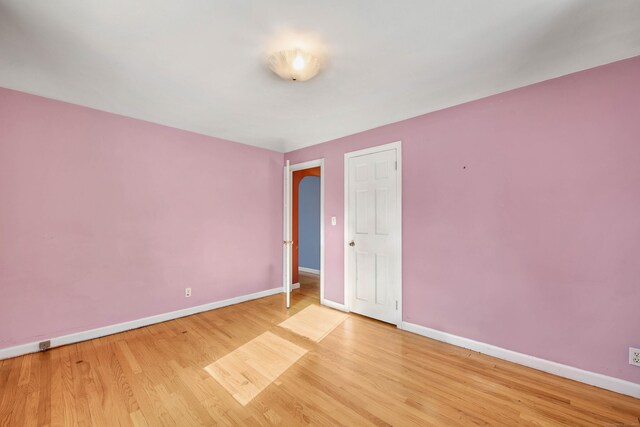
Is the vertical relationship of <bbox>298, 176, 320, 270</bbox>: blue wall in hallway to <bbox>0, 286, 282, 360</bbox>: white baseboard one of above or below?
above

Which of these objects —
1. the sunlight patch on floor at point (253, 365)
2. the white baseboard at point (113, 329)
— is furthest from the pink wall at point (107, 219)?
the sunlight patch on floor at point (253, 365)

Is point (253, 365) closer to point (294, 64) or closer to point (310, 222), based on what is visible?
point (294, 64)

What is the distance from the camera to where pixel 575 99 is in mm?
2131

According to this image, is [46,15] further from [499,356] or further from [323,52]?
[499,356]

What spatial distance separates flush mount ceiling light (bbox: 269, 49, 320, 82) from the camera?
188 cm

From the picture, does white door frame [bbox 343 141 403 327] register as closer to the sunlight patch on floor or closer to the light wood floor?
the light wood floor

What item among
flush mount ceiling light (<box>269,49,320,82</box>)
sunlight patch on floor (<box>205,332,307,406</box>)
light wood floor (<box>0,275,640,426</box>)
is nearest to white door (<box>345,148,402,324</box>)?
light wood floor (<box>0,275,640,426</box>)

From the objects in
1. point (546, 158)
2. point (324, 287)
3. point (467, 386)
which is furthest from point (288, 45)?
point (324, 287)

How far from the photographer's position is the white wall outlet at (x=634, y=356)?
1.89 metres

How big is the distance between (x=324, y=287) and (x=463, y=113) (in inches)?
112

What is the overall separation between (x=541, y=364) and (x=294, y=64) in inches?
125

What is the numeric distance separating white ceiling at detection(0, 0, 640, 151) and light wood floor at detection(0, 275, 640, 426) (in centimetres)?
250

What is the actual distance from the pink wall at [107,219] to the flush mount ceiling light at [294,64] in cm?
217

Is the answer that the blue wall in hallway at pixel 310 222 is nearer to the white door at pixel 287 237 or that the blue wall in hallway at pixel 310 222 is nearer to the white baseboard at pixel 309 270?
the white baseboard at pixel 309 270
